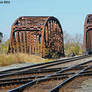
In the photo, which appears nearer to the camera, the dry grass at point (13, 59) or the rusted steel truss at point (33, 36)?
the dry grass at point (13, 59)

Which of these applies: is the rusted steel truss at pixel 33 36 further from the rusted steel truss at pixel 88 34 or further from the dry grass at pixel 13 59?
the rusted steel truss at pixel 88 34

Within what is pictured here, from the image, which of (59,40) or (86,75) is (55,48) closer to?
(59,40)

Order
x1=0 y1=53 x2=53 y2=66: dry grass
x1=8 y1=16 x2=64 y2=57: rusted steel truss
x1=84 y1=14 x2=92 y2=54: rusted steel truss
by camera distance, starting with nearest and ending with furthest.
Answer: x1=0 y1=53 x2=53 y2=66: dry grass → x1=8 y1=16 x2=64 y2=57: rusted steel truss → x1=84 y1=14 x2=92 y2=54: rusted steel truss

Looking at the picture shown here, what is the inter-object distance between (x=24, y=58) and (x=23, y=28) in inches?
336

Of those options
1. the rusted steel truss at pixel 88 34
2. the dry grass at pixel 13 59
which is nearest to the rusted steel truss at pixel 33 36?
the dry grass at pixel 13 59

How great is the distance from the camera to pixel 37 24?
31.1 m

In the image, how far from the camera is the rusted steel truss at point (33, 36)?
28.8m

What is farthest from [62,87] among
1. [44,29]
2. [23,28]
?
[23,28]

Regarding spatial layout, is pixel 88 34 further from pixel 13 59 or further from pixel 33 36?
pixel 13 59

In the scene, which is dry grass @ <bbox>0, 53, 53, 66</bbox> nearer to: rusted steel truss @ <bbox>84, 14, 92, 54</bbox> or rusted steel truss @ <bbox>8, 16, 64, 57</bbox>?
rusted steel truss @ <bbox>8, 16, 64, 57</bbox>

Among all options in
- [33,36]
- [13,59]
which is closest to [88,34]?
[33,36]

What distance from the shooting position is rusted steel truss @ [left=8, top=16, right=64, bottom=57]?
2878cm

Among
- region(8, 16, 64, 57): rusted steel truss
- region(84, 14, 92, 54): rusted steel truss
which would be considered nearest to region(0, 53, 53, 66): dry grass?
region(8, 16, 64, 57): rusted steel truss

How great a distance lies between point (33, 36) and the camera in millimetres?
30266
